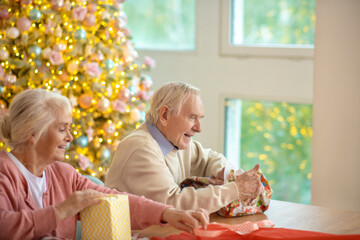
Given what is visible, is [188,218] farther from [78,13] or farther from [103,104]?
[78,13]

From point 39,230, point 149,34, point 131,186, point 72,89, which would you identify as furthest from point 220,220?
point 149,34

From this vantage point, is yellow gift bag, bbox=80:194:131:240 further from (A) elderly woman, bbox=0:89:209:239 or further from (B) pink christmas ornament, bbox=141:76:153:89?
(B) pink christmas ornament, bbox=141:76:153:89

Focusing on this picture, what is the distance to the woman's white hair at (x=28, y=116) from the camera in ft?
5.98

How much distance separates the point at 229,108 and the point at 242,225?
9.30 ft

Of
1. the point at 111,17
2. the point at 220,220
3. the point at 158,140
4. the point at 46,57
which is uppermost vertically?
the point at 111,17

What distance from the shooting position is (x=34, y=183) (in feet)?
6.16

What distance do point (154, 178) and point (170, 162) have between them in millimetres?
224

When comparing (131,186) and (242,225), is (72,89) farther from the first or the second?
(242,225)

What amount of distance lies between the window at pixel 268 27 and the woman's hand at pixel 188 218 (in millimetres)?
2763

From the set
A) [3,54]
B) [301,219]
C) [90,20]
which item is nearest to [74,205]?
[301,219]

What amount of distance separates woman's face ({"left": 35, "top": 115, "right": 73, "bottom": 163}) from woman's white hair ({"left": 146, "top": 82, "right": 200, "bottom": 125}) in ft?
1.97

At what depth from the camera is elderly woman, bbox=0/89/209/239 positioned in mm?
1685

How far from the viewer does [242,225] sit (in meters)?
2.00

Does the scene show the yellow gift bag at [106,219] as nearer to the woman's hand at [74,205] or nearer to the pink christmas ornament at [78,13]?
the woman's hand at [74,205]
